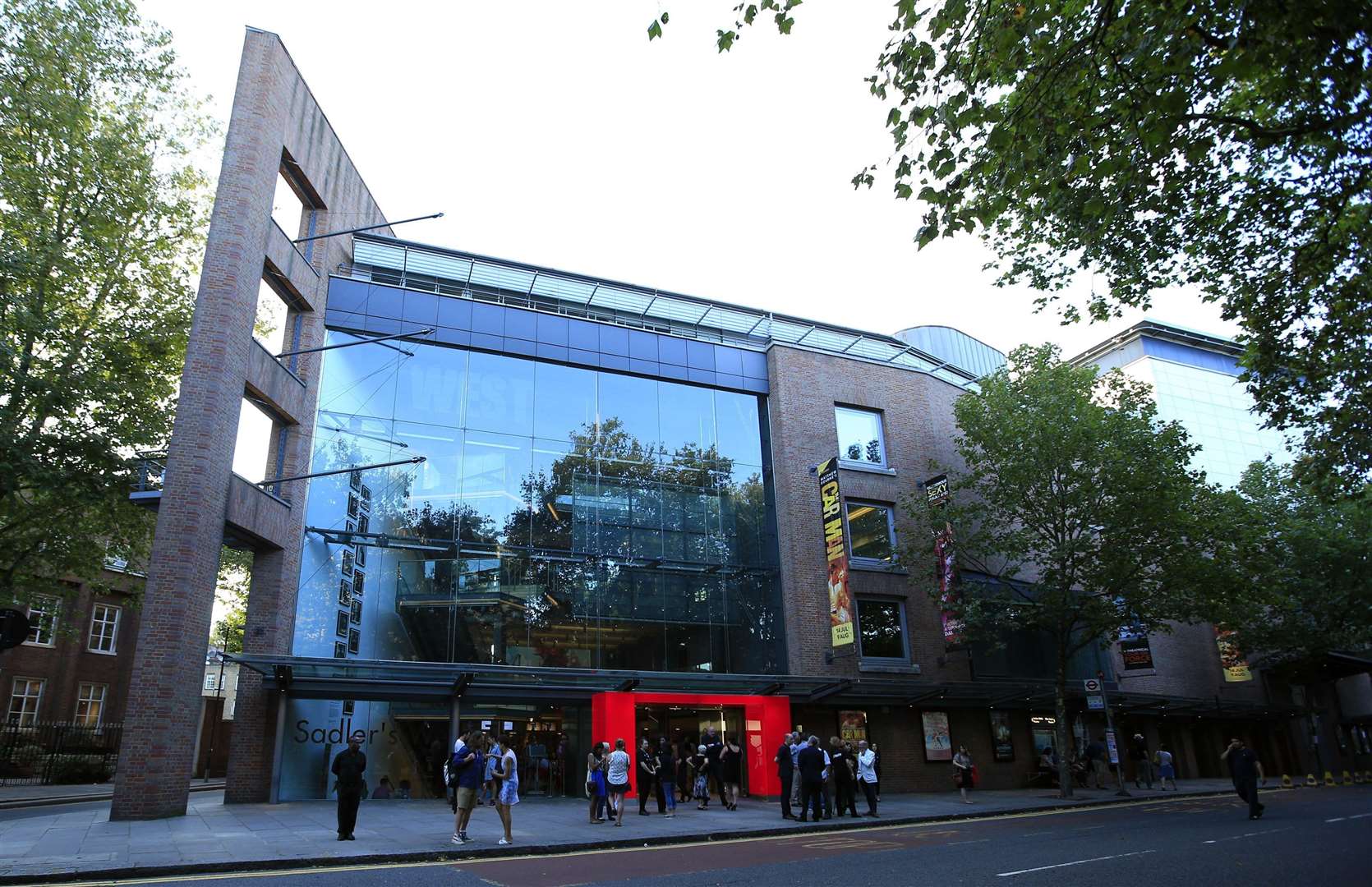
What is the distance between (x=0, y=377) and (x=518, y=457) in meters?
11.3

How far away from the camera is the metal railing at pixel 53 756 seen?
91.2ft

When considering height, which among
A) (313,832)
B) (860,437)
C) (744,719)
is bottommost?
(313,832)

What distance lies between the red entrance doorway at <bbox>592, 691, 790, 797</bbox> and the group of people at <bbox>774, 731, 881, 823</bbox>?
2.27m

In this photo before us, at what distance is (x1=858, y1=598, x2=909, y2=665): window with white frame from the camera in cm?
2489

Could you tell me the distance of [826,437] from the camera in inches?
1059

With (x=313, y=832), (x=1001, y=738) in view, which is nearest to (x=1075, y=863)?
(x=313, y=832)

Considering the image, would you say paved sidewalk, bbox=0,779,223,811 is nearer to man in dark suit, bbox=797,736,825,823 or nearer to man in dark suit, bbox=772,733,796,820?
man in dark suit, bbox=772,733,796,820

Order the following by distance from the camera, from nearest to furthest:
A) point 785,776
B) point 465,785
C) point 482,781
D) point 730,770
Result: point 465,785 < point 482,781 < point 785,776 < point 730,770

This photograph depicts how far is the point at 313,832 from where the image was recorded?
12852 millimetres

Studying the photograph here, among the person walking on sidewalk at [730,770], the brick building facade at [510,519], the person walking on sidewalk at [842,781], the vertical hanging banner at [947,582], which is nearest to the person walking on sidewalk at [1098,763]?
the brick building facade at [510,519]

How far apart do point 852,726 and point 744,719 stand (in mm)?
3575

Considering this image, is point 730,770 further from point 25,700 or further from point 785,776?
point 25,700

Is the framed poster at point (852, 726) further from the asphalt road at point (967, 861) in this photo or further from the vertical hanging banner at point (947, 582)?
the asphalt road at point (967, 861)

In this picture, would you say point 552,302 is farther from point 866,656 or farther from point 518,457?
point 866,656
